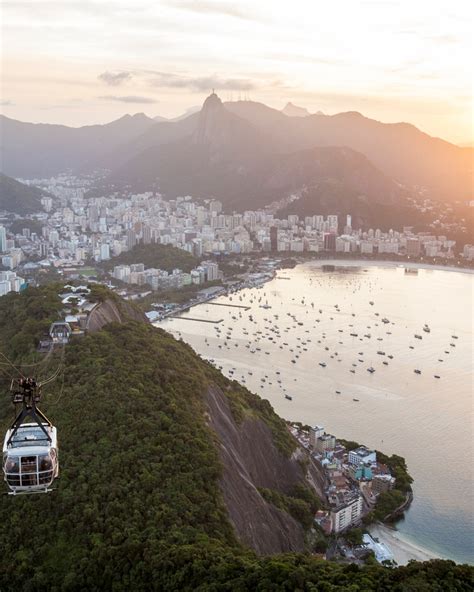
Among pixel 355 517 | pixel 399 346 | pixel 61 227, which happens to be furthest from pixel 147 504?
pixel 61 227

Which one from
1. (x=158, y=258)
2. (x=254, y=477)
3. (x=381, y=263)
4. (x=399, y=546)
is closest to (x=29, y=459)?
(x=254, y=477)

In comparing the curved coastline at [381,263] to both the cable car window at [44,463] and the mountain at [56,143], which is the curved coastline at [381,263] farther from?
the mountain at [56,143]

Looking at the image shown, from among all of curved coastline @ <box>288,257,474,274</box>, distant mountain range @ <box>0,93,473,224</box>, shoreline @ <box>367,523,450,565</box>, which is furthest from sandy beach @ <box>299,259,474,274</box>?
shoreline @ <box>367,523,450,565</box>

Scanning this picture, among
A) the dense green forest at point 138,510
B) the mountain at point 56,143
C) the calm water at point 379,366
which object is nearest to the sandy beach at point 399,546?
the calm water at point 379,366

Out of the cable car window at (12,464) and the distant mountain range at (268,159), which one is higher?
the distant mountain range at (268,159)

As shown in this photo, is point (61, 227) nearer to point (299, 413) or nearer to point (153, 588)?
point (299, 413)

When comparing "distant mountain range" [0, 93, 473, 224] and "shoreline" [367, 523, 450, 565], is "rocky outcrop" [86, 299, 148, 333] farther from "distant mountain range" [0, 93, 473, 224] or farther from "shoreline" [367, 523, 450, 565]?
"distant mountain range" [0, 93, 473, 224]
